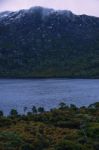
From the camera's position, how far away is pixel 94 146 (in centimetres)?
5322

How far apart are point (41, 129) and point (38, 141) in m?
11.8

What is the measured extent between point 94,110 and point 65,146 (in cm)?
4365

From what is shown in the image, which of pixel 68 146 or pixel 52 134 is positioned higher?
pixel 68 146

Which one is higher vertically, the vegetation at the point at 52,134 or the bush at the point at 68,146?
the bush at the point at 68,146

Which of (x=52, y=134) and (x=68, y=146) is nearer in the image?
(x=68, y=146)

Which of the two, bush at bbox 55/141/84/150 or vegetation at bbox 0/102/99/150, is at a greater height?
bush at bbox 55/141/84/150

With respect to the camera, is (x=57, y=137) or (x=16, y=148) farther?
(x=57, y=137)

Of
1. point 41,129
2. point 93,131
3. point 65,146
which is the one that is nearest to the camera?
point 65,146

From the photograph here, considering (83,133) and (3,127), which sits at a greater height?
(83,133)

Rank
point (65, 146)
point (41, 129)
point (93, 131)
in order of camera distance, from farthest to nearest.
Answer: point (41, 129)
point (93, 131)
point (65, 146)

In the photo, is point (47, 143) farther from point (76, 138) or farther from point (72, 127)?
point (72, 127)

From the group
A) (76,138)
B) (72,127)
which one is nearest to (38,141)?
(76,138)

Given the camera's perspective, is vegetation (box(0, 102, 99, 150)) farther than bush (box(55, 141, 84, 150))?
Yes

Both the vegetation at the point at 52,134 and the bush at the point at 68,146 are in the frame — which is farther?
the vegetation at the point at 52,134
